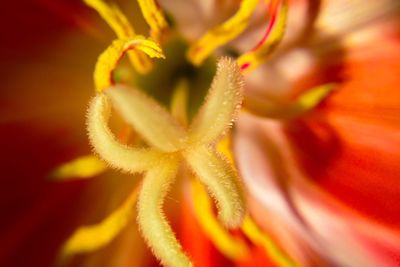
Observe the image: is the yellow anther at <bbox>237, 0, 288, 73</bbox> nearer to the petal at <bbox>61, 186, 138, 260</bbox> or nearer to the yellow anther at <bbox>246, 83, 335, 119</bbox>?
the yellow anther at <bbox>246, 83, 335, 119</bbox>

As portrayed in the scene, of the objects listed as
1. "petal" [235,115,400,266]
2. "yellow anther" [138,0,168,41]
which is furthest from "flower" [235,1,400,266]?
"yellow anther" [138,0,168,41]

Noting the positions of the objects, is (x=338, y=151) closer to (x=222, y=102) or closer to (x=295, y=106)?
(x=295, y=106)

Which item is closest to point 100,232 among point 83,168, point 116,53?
point 83,168

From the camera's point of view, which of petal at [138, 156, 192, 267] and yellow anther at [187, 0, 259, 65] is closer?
petal at [138, 156, 192, 267]

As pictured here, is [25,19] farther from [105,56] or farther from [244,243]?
[244,243]

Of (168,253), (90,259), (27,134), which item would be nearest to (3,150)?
(27,134)
